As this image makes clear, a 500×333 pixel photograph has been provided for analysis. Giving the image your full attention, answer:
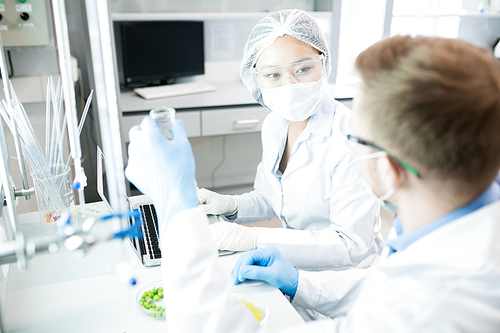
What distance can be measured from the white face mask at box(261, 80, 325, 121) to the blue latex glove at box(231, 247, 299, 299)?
21.1 inches

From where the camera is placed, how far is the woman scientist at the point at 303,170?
48.1 inches

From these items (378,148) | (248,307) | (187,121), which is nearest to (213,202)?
(248,307)

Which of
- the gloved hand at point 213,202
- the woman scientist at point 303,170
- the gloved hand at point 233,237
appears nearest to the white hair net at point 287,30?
the woman scientist at point 303,170

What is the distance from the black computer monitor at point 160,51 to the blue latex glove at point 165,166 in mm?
2029

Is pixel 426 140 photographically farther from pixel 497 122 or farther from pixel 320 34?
pixel 320 34

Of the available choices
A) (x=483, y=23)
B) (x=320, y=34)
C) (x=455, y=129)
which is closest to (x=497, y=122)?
(x=455, y=129)

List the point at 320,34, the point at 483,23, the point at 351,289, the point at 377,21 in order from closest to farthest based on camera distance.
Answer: the point at 351,289, the point at 320,34, the point at 377,21, the point at 483,23

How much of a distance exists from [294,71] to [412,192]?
2.56ft

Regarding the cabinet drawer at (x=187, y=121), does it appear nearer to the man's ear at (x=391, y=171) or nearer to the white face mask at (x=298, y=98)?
the white face mask at (x=298, y=98)

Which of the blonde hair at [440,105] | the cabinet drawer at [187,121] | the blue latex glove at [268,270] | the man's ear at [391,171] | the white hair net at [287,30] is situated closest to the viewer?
the blonde hair at [440,105]

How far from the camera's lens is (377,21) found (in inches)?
124

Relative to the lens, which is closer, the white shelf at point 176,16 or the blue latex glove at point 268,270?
the blue latex glove at point 268,270

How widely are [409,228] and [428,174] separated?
0.54 ft

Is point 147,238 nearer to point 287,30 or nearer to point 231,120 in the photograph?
point 287,30
